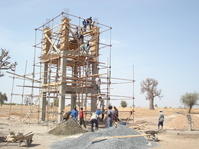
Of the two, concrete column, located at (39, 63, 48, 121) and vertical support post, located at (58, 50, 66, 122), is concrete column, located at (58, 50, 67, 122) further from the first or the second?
concrete column, located at (39, 63, 48, 121)

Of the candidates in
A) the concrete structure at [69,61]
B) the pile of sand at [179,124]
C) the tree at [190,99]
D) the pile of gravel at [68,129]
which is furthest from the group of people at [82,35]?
the tree at [190,99]

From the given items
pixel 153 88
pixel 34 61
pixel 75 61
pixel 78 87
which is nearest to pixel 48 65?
pixel 34 61

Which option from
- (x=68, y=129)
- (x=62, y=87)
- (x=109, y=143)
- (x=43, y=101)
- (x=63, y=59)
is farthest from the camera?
(x=43, y=101)

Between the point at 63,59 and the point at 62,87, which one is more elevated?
the point at 63,59

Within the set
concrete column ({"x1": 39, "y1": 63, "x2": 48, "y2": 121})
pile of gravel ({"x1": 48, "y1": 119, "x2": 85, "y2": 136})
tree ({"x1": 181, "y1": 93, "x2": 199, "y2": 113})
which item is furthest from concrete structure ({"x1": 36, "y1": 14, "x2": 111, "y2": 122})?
tree ({"x1": 181, "y1": 93, "x2": 199, "y2": 113})

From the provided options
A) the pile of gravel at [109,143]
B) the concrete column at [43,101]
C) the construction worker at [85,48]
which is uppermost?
the construction worker at [85,48]

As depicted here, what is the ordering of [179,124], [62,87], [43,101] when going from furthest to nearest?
[43,101], [179,124], [62,87]

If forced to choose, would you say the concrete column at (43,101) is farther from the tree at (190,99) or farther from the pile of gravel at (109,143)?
the tree at (190,99)

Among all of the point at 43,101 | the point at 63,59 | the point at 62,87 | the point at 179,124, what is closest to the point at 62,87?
the point at 62,87

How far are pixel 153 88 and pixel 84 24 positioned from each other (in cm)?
4560

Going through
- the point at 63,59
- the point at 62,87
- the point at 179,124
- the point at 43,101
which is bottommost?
the point at 179,124

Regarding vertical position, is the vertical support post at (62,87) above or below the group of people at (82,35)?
below

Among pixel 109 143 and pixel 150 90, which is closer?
pixel 109 143

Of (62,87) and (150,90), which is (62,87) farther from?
(150,90)
